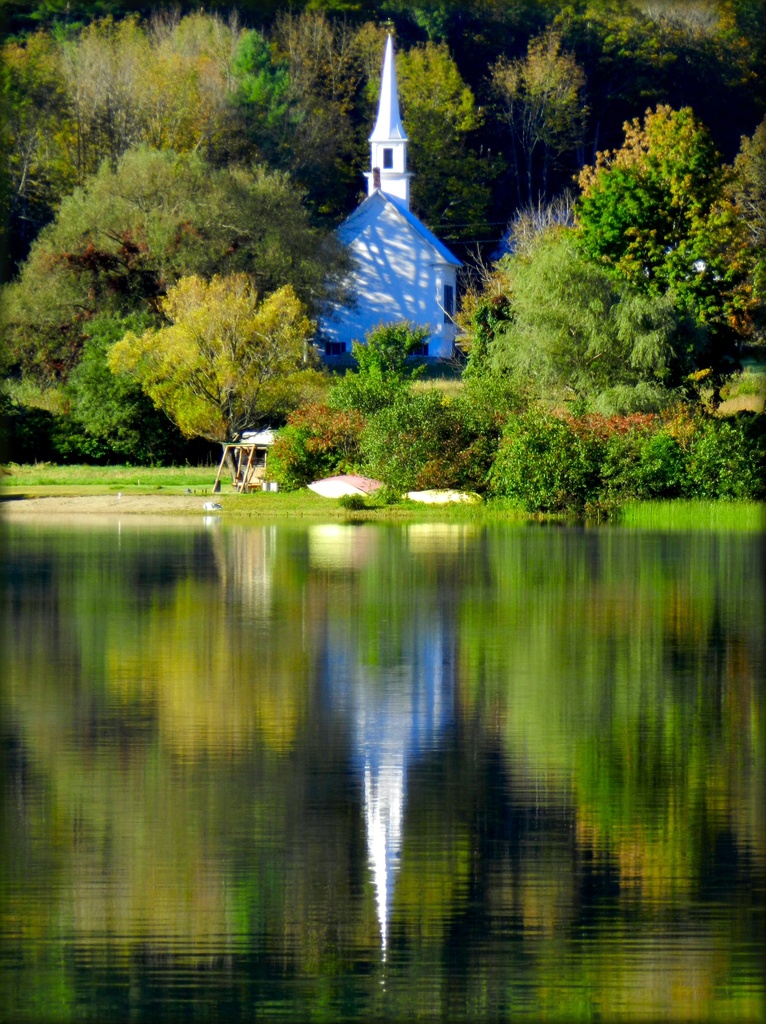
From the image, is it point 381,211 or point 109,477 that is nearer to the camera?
point 109,477

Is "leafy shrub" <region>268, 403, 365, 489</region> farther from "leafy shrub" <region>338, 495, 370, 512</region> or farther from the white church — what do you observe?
the white church

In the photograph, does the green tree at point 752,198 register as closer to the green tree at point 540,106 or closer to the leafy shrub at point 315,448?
the leafy shrub at point 315,448

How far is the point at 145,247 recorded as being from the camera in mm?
36750

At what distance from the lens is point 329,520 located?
24.7m

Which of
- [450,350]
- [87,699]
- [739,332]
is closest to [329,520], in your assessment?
[739,332]

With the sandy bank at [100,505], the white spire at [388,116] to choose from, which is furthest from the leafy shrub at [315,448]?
the white spire at [388,116]

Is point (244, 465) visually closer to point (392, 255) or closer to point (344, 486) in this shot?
point (344, 486)

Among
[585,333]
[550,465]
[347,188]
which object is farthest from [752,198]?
[347,188]

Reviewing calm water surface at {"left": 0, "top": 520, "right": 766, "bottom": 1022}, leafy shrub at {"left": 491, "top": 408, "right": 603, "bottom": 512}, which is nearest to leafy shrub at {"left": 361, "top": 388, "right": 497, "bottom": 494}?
leafy shrub at {"left": 491, "top": 408, "right": 603, "bottom": 512}

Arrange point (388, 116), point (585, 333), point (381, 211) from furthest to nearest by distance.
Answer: point (388, 116)
point (381, 211)
point (585, 333)

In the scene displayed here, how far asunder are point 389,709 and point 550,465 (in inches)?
662

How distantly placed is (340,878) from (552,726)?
2.75 meters

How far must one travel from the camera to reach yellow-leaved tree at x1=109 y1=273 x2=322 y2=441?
3117 cm

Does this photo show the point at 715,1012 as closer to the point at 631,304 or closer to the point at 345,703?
the point at 345,703
